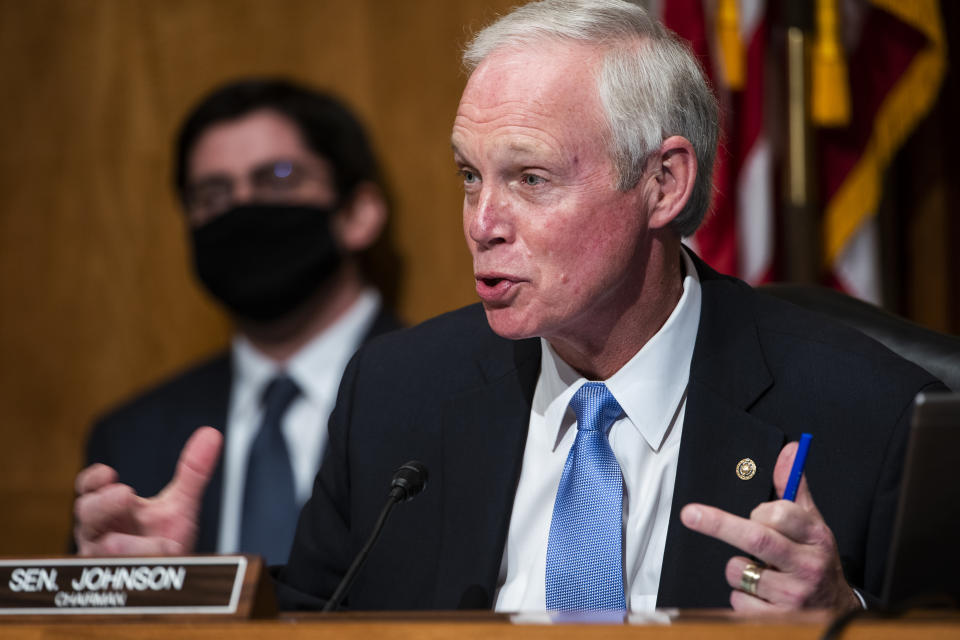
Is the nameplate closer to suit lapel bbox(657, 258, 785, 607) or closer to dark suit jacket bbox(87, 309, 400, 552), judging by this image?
suit lapel bbox(657, 258, 785, 607)

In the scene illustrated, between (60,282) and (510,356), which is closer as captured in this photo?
(510,356)

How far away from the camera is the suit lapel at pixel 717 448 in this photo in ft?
5.32

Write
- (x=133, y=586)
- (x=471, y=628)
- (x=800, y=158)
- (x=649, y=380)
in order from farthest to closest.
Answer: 1. (x=800, y=158)
2. (x=649, y=380)
3. (x=133, y=586)
4. (x=471, y=628)

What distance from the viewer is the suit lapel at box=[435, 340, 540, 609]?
1.74 metres

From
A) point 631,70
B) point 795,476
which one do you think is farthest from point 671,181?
point 795,476

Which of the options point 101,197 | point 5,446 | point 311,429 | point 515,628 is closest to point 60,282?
point 101,197

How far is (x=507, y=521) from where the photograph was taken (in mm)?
1770

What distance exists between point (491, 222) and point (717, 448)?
1.53 ft

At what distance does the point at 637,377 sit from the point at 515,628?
762 millimetres

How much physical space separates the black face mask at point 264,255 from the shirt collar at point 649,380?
1.69 m

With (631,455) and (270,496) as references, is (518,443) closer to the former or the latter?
(631,455)

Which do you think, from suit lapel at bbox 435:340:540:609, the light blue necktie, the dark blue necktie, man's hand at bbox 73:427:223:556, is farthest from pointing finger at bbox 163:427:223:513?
the dark blue necktie

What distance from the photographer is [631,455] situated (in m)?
1.77

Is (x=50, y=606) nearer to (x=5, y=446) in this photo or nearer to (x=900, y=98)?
(x=900, y=98)
